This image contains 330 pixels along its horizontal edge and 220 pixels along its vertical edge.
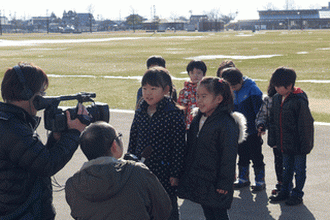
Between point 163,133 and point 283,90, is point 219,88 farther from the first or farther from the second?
point 283,90

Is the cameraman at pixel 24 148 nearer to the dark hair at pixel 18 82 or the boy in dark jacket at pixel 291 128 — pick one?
the dark hair at pixel 18 82

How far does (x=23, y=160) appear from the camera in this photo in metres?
2.42

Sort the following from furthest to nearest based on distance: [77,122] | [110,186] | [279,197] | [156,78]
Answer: [279,197] < [156,78] < [77,122] < [110,186]

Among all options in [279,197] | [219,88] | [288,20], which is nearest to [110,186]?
[219,88]

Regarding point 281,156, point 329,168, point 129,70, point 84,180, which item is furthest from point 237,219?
point 129,70

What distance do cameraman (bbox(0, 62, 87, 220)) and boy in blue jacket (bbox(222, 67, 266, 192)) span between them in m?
2.67

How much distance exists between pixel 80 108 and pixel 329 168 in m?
4.52

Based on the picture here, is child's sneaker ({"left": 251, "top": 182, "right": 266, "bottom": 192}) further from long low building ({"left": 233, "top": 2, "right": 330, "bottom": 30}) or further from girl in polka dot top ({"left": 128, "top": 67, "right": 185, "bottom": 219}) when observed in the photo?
long low building ({"left": 233, "top": 2, "right": 330, "bottom": 30})

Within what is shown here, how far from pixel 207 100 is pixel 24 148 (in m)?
1.67

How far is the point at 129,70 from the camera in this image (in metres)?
21.1

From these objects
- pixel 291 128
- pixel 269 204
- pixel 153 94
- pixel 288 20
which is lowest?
pixel 269 204

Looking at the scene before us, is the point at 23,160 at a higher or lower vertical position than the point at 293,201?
higher

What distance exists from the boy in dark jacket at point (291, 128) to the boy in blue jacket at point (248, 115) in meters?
0.33

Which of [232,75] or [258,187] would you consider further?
[258,187]
